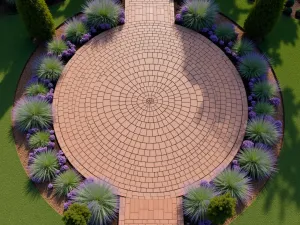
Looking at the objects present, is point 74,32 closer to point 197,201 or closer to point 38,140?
point 38,140

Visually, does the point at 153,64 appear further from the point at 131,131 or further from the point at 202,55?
the point at 131,131

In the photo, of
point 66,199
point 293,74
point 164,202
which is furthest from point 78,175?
point 293,74

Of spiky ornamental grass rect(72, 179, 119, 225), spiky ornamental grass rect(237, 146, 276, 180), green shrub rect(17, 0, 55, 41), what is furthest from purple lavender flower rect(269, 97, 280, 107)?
green shrub rect(17, 0, 55, 41)

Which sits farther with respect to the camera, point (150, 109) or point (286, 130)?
point (150, 109)

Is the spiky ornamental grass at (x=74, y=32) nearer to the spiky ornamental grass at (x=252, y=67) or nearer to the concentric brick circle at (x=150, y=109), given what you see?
the concentric brick circle at (x=150, y=109)

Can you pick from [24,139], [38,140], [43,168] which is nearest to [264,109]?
[43,168]

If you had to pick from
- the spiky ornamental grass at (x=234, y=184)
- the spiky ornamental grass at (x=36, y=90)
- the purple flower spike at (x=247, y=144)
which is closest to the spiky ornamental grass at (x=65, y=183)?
the spiky ornamental grass at (x=36, y=90)
